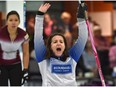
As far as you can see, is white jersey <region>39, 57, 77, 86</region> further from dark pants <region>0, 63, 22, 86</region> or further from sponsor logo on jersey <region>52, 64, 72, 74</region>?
dark pants <region>0, 63, 22, 86</region>

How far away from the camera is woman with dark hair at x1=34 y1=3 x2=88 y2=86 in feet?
14.4

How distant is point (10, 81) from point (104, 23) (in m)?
5.84

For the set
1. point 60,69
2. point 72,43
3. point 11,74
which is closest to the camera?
point 60,69

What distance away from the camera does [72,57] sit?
4555 mm

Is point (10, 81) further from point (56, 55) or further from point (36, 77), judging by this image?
point (36, 77)

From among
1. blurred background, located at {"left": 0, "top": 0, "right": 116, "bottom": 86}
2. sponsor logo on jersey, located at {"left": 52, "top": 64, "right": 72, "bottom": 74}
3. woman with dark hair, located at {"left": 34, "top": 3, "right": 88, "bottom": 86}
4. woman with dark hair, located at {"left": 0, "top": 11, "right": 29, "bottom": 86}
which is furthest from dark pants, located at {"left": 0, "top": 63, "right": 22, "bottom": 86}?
blurred background, located at {"left": 0, "top": 0, "right": 116, "bottom": 86}

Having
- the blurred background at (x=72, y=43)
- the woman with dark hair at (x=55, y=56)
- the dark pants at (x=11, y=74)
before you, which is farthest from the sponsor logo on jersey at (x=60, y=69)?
the blurred background at (x=72, y=43)

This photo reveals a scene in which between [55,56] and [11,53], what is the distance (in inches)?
24.6

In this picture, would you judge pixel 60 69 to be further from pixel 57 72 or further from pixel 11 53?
pixel 11 53

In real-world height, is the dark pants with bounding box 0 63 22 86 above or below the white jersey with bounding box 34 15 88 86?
→ below

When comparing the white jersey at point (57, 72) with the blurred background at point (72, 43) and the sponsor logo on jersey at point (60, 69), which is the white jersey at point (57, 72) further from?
the blurred background at point (72, 43)

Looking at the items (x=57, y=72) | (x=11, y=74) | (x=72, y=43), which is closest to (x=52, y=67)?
(x=57, y=72)

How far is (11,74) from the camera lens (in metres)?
4.82

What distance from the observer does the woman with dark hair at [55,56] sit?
4.40 meters
